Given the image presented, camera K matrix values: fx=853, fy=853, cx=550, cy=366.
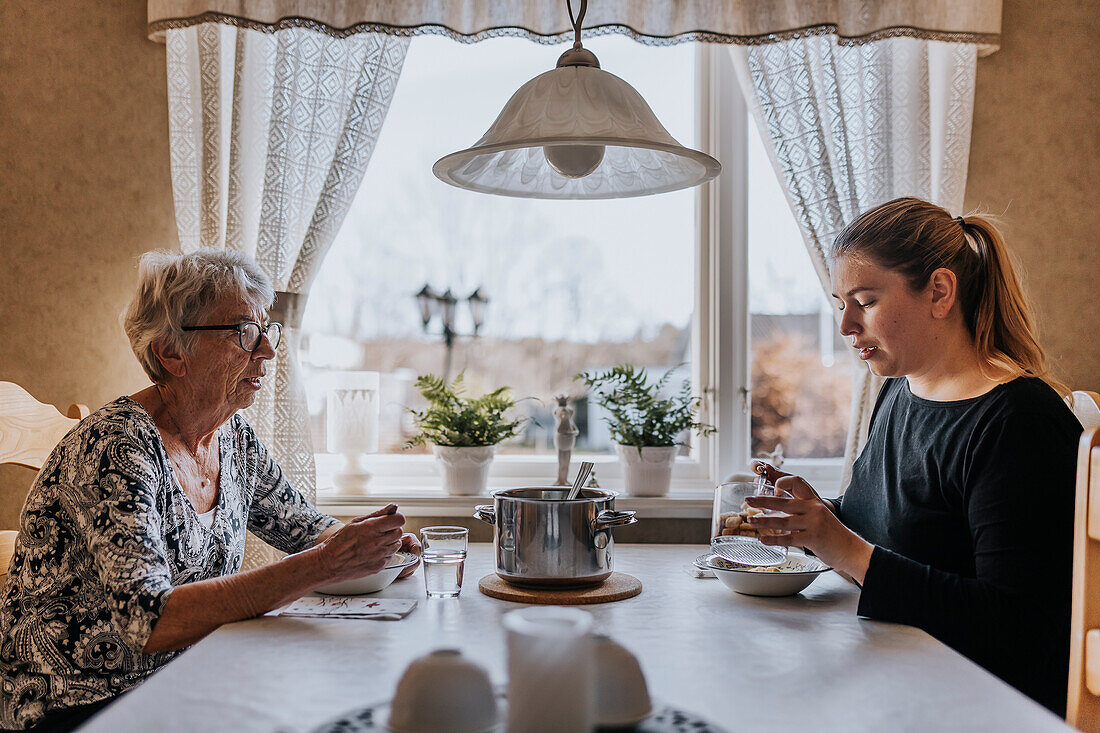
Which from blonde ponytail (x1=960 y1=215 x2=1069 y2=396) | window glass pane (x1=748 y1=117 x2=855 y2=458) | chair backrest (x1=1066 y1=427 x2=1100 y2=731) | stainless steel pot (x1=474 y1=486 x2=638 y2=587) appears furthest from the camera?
window glass pane (x1=748 y1=117 x2=855 y2=458)

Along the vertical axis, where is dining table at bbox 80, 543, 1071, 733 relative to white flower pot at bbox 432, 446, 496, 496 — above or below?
below

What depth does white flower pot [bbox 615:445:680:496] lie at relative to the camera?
235cm

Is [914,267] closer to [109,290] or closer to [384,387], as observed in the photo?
[384,387]

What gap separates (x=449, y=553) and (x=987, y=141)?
1898mm

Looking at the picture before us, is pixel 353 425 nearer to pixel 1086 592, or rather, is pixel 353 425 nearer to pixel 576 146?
pixel 576 146

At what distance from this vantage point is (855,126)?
231cm

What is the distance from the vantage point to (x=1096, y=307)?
7.58 ft

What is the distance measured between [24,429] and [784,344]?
2002mm

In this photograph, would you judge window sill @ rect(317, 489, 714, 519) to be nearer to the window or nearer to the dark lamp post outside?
the window

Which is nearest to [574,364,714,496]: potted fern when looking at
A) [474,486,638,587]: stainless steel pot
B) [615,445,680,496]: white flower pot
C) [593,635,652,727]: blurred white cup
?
[615,445,680,496]: white flower pot

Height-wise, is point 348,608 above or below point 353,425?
below

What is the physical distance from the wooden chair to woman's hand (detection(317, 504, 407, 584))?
944 mm

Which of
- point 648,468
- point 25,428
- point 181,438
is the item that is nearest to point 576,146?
point 181,438

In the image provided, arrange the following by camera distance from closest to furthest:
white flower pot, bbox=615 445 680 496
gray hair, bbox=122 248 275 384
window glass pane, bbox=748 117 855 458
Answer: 1. gray hair, bbox=122 248 275 384
2. white flower pot, bbox=615 445 680 496
3. window glass pane, bbox=748 117 855 458
